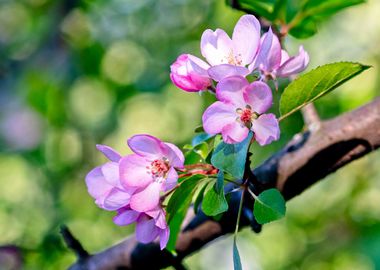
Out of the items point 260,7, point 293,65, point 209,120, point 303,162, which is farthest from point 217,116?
point 260,7

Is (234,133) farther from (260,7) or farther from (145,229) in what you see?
(260,7)

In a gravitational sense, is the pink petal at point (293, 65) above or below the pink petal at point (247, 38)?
below

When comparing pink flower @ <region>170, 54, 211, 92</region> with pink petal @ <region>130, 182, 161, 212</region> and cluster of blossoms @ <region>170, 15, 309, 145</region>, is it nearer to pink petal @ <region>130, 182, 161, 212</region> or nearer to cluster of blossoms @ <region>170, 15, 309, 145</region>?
cluster of blossoms @ <region>170, 15, 309, 145</region>

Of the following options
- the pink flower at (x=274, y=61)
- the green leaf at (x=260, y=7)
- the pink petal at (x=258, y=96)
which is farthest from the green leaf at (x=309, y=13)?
the pink petal at (x=258, y=96)

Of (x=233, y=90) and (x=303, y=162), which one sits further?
(x=303, y=162)

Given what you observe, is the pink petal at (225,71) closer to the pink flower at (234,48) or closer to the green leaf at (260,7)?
the pink flower at (234,48)

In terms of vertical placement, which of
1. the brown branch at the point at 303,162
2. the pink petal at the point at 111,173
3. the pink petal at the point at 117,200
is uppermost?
the pink petal at the point at 111,173

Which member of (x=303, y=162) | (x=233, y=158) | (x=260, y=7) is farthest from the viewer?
(x=260, y=7)
